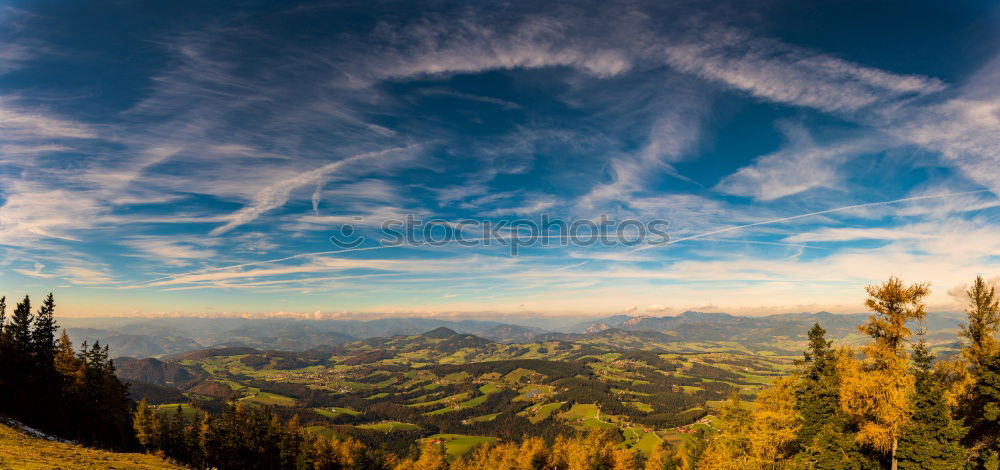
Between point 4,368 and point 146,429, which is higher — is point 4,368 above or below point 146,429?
above

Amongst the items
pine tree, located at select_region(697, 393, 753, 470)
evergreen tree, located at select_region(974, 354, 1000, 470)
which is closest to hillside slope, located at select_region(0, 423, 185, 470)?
pine tree, located at select_region(697, 393, 753, 470)

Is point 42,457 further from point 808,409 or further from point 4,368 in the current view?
point 808,409

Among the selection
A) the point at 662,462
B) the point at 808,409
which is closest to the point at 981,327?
the point at 808,409

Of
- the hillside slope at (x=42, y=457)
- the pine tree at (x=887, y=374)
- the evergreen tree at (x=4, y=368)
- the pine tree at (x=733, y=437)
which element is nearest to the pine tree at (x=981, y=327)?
the pine tree at (x=887, y=374)

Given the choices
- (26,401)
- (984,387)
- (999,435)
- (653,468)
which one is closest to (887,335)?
(984,387)

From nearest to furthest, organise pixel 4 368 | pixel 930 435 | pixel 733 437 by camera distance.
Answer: pixel 930 435, pixel 733 437, pixel 4 368

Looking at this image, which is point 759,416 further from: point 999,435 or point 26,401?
point 26,401
